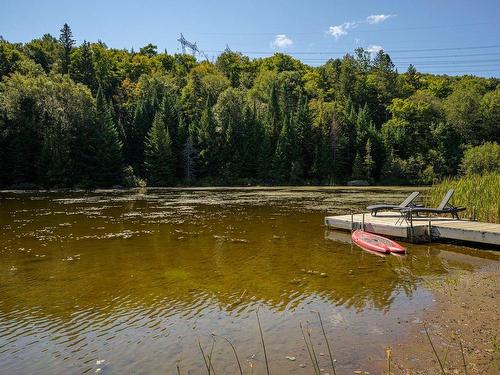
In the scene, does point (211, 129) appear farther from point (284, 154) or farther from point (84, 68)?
point (84, 68)

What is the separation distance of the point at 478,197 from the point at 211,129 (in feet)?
204

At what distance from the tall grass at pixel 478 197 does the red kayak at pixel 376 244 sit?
577 centimetres

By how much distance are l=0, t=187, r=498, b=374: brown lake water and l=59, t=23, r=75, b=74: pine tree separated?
104234mm

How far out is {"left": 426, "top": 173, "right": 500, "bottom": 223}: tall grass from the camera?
19.7 metres

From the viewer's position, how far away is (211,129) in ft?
260

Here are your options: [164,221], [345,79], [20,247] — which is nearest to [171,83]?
[345,79]

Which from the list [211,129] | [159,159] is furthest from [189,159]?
[211,129]

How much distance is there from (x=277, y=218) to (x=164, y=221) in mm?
7086

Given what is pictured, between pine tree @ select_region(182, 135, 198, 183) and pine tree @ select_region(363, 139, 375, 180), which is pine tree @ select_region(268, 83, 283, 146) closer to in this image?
pine tree @ select_region(182, 135, 198, 183)

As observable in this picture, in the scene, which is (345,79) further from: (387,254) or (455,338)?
(455,338)

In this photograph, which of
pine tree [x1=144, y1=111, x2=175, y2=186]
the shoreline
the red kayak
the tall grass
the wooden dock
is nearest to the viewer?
the shoreline

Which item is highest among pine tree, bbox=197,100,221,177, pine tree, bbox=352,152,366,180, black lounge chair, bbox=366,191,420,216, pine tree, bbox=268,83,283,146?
pine tree, bbox=268,83,283,146

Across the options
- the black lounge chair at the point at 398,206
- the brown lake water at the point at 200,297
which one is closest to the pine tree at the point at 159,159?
the brown lake water at the point at 200,297

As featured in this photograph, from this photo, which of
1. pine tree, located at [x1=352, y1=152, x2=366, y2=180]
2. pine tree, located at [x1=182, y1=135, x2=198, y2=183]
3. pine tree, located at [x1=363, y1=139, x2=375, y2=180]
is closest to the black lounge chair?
pine tree, located at [x1=182, y1=135, x2=198, y2=183]
